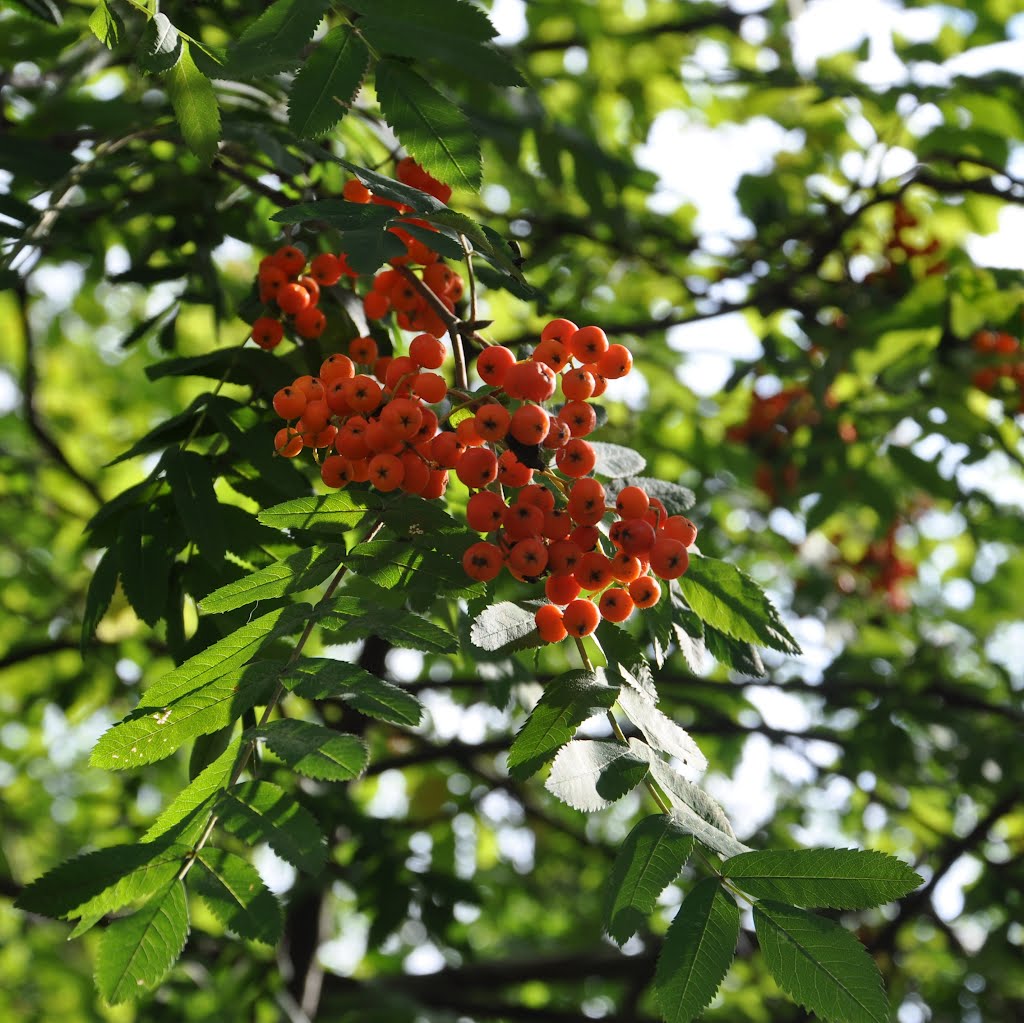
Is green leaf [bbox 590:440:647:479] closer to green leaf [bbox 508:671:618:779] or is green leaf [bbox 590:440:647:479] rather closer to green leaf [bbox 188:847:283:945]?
green leaf [bbox 508:671:618:779]

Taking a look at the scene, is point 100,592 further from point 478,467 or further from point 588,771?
point 588,771

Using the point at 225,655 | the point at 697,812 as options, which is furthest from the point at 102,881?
the point at 697,812

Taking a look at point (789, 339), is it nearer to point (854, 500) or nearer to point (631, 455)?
point (854, 500)

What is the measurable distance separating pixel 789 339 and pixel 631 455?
283 cm

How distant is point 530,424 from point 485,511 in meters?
0.16

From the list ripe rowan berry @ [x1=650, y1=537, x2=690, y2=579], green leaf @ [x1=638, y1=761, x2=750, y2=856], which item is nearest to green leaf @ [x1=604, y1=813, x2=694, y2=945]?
green leaf @ [x1=638, y1=761, x2=750, y2=856]

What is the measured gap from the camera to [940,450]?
3.66 m

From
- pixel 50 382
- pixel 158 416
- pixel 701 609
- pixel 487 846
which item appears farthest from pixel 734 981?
pixel 50 382

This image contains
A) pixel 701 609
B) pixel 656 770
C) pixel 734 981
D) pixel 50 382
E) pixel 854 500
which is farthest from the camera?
pixel 50 382

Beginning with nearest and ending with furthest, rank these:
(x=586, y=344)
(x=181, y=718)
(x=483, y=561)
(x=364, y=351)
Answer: (x=181, y=718) < (x=483, y=561) < (x=586, y=344) < (x=364, y=351)

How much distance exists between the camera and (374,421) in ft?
5.58

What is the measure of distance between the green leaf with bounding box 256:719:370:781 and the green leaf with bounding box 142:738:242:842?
0.07 meters

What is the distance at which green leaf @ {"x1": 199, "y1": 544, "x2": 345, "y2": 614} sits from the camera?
159 centimetres

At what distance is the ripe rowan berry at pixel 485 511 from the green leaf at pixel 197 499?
1.64ft
